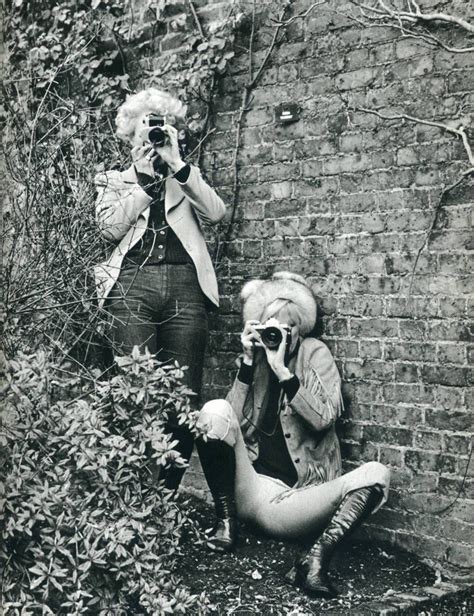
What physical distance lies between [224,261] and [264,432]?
1012mm

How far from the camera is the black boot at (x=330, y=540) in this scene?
3365 mm

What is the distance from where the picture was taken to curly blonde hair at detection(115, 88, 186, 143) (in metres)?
4.07

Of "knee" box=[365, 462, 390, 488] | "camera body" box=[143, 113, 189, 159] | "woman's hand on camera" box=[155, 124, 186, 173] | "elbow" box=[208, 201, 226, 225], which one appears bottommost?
"knee" box=[365, 462, 390, 488]

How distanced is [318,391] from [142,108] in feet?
4.97

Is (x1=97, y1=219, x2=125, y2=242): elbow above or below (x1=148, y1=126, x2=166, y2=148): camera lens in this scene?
below

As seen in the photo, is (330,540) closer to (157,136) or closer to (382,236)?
(382,236)

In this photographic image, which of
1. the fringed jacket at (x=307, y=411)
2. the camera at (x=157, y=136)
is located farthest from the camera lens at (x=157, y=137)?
the fringed jacket at (x=307, y=411)

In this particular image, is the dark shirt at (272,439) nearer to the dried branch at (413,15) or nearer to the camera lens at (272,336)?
Result: the camera lens at (272,336)

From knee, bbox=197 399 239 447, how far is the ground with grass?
1.31 ft

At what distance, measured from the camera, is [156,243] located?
3.99 meters

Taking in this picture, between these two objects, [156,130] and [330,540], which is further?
[156,130]

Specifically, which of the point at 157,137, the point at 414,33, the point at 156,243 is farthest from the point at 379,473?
the point at 414,33

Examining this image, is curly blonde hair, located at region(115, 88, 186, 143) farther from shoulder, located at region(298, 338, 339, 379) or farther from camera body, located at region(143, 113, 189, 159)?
shoulder, located at region(298, 338, 339, 379)

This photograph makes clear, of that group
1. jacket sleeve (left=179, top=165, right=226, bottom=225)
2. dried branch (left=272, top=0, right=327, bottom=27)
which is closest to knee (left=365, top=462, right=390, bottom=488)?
jacket sleeve (left=179, top=165, right=226, bottom=225)
